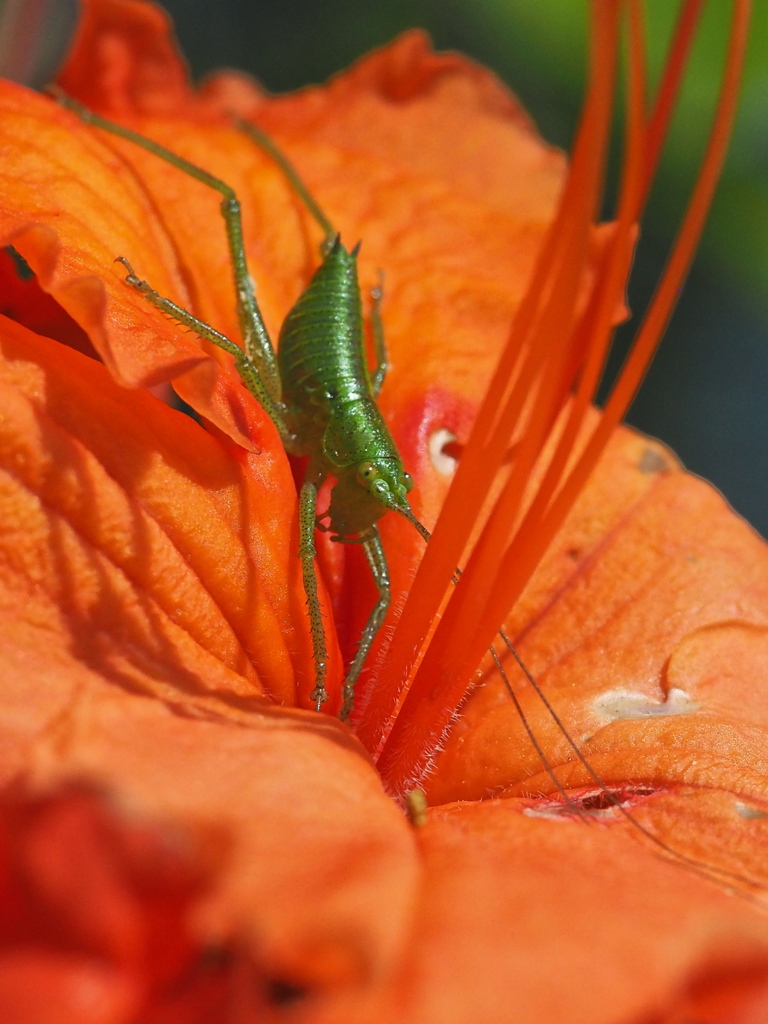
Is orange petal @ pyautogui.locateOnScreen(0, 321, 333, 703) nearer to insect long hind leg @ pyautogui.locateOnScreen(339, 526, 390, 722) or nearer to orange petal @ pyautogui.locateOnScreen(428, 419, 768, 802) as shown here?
insect long hind leg @ pyautogui.locateOnScreen(339, 526, 390, 722)

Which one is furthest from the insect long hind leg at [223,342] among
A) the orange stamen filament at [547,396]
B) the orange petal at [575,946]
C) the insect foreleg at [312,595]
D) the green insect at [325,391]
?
the orange petal at [575,946]

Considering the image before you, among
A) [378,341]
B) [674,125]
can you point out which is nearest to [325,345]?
[378,341]

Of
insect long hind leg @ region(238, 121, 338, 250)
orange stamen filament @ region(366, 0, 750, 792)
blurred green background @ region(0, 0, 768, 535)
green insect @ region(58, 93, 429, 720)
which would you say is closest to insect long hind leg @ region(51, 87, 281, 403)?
green insect @ region(58, 93, 429, 720)

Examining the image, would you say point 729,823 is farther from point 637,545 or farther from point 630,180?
point 630,180

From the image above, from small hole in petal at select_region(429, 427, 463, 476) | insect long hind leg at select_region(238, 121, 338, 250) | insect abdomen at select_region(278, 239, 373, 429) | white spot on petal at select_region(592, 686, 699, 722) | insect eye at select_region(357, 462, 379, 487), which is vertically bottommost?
white spot on petal at select_region(592, 686, 699, 722)

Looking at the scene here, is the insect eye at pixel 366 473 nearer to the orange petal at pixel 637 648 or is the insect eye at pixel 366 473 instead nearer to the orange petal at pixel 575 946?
the orange petal at pixel 637 648

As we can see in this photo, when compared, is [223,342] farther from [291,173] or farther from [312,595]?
[291,173]
